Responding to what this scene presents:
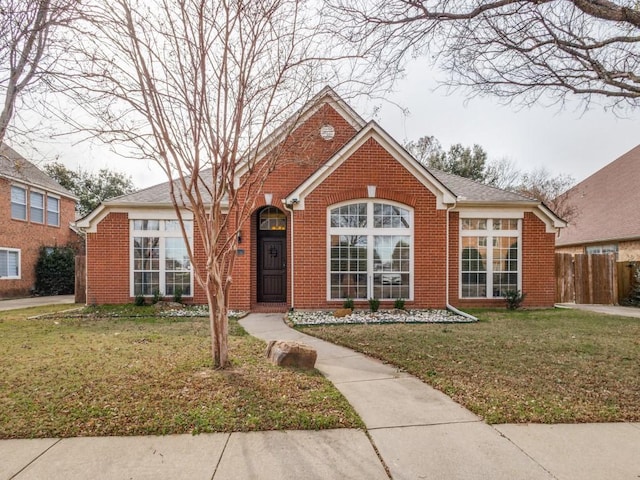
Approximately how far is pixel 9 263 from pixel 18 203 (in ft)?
9.63

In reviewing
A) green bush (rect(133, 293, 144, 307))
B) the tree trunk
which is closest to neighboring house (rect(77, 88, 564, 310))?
green bush (rect(133, 293, 144, 307))

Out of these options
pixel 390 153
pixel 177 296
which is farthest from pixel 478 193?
pixel 177 296

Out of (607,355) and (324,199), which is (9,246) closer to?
(324,199)

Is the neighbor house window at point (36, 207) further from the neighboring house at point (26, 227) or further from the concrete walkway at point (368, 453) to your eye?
the concrete walkway at point (368, 453)

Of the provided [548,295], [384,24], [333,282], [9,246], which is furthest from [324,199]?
[9,246]

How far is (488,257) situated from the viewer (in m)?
12.0

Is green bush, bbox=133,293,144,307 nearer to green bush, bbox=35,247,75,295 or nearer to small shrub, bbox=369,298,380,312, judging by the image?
small shrub, bbox=369,298,380,312

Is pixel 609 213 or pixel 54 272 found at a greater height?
pixel 609 213

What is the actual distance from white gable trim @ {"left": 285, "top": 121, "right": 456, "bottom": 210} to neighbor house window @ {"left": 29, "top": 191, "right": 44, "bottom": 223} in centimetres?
1589

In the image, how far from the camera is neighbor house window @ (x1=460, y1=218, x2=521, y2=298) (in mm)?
11953

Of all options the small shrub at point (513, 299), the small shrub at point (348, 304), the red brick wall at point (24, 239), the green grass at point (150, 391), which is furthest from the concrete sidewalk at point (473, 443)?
the red brick wall at point (24, 239)

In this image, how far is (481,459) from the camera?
10.1ft

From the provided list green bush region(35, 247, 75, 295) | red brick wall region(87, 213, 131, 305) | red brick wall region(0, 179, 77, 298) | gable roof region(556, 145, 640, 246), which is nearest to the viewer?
red brick wall region(87, 213, 131, 305)

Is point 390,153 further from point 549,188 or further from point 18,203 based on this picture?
point 549,188
